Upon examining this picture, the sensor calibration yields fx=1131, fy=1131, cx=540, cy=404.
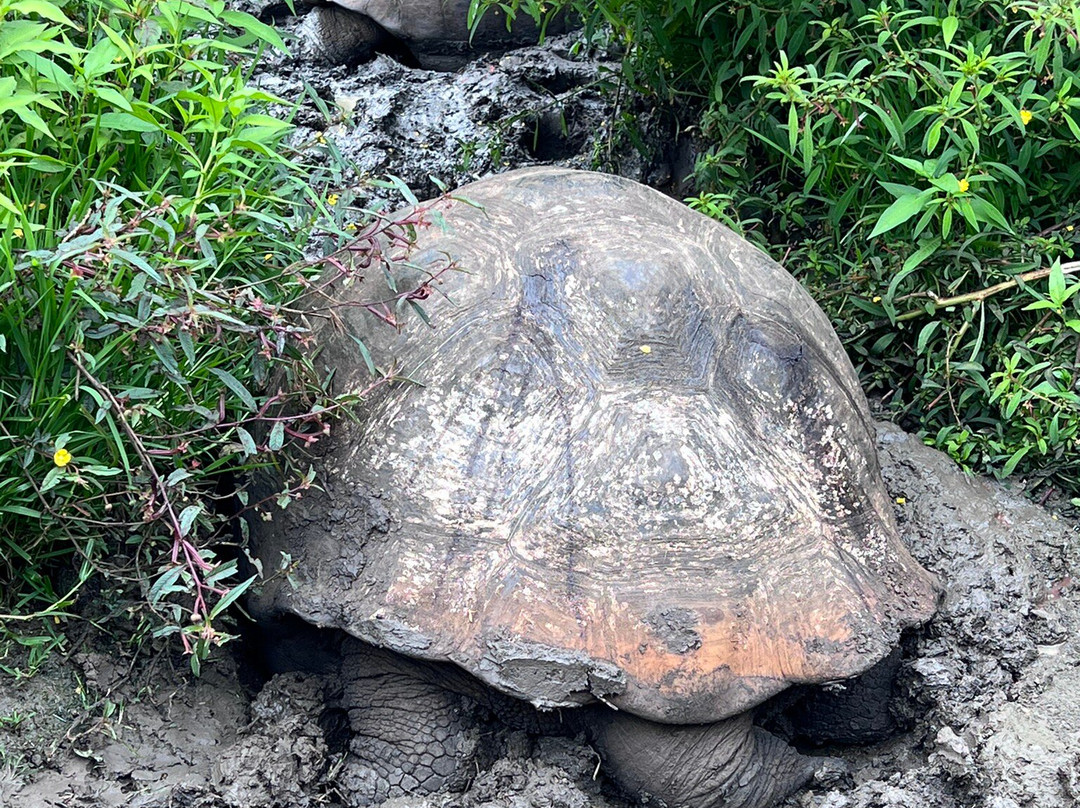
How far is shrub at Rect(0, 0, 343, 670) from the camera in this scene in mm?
2223

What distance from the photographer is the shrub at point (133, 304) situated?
222cm

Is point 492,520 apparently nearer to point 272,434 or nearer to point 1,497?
point 272,434

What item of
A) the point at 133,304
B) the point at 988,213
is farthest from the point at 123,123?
the point at 988,213

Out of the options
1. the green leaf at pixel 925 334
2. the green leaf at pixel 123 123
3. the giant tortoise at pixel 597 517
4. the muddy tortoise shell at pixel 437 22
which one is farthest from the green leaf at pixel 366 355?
the muddy tortoise shell at pixel 437 22

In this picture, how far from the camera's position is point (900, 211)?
122 inches

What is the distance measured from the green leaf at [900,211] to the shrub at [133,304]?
5.00ft

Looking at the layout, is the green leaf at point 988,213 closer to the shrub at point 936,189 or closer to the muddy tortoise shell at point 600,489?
the shrub at point 936,189

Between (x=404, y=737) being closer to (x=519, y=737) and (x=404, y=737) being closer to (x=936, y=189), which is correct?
(x=519, y=737)

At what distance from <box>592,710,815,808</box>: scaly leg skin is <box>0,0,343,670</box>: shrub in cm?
95

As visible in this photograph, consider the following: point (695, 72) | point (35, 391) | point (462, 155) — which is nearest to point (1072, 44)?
point (695, 72)

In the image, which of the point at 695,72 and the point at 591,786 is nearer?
the point at 591,786

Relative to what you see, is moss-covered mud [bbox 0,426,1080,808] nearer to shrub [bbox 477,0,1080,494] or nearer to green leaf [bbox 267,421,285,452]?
shrub [bbox 477,0,1080,494]

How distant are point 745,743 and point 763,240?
1.75 metres

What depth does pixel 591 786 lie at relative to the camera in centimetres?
260
